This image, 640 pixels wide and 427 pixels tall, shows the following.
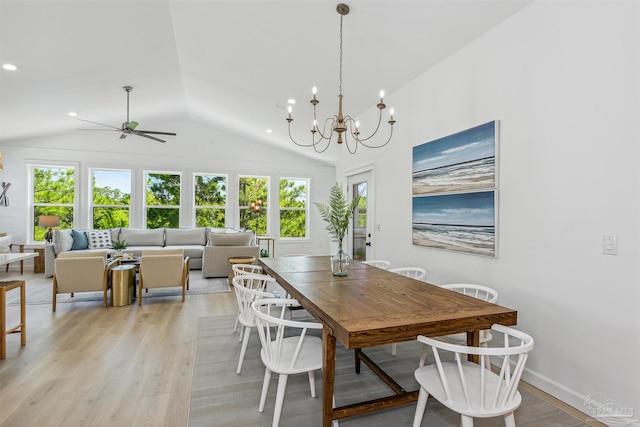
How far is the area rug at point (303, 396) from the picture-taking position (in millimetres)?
1882

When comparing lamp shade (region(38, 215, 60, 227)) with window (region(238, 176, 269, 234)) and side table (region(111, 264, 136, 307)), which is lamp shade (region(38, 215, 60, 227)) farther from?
window (region(238, 176, 269, 234))

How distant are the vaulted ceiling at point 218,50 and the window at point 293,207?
10.1ft

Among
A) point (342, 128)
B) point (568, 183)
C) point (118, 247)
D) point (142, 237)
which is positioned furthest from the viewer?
point (142, 237)

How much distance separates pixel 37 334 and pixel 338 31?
4212 mm

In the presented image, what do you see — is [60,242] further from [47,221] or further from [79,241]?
[47,221]

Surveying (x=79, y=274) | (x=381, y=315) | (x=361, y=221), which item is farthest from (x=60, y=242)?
(x=381, y=315)

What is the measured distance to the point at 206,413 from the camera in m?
1.94

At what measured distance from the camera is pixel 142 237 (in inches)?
272

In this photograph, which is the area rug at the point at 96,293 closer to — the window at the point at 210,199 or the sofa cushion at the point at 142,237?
the sofa cushion at the point at 142,237

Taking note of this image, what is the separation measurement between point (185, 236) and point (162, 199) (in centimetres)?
116

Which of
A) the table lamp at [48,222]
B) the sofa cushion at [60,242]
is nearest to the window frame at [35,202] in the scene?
the table lamp at [48,222]

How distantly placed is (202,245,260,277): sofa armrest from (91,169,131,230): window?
284 centimetres

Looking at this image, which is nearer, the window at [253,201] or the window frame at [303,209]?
the window at [253,201]

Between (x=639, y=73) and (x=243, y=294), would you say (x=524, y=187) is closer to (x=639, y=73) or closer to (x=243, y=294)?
(x=639, y=73)
